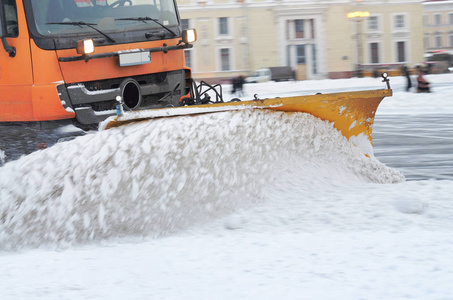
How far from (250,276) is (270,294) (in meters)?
0.31

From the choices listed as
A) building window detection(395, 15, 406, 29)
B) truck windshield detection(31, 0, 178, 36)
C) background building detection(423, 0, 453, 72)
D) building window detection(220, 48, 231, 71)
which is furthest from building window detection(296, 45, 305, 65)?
truck windshield detection(31, 0, 178, 36)

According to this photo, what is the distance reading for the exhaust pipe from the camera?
616 centimetres

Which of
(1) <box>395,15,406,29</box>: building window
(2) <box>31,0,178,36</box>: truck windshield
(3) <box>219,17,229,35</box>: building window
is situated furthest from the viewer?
(1) <box>395,15,406,29</box>: building window

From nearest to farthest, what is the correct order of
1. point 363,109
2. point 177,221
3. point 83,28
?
1. point 177,221
2. point 83,28
3. point 363,109

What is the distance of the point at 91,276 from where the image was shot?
12.4 ft

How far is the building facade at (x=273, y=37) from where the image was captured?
45000mm

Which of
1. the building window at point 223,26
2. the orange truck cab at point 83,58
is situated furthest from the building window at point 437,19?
the orange truck cab at point 83,58

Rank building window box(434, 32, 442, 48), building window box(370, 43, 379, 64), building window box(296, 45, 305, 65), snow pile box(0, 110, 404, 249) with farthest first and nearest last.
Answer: building window box(434, 32, 442, 48) < building window box(370, 43, 379, 64) < building window box(296, 45, 305, 65) < snow pile box(0, 110, 404, 249)

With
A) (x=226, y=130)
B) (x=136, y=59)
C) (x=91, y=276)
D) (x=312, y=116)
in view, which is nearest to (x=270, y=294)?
(x=91, y=276)

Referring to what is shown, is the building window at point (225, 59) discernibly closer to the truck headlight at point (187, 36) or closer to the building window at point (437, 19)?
the truck headlight at point (187, 36)

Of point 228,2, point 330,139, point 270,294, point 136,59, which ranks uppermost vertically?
point 228,2

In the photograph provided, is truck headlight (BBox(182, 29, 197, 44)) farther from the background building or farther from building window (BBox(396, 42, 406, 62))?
the background building

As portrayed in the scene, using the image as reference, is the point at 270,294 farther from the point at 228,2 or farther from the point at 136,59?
the point at 228,2

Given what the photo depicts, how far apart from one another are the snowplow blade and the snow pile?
0.22 ft
